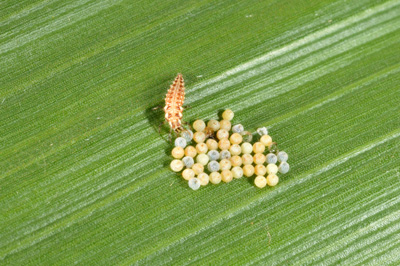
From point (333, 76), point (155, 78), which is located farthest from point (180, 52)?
point (333, 76)

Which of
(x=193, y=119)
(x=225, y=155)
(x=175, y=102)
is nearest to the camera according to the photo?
(x=175, y=102)

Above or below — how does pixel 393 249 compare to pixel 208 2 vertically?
below

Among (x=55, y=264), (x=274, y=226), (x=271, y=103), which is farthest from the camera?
(x=271, y=103)

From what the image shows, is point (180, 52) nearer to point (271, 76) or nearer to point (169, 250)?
point (271, 76)

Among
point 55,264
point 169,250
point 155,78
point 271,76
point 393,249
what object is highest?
point 155,78

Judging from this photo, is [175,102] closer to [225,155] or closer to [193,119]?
[193,119]

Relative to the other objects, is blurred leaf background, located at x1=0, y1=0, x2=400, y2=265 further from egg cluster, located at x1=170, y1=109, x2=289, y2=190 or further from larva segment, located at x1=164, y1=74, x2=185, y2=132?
larva segment, located at x1=164, y1=74, x2=185, y2=132

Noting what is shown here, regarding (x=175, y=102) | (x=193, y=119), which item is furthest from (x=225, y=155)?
(x=175, y=102)
